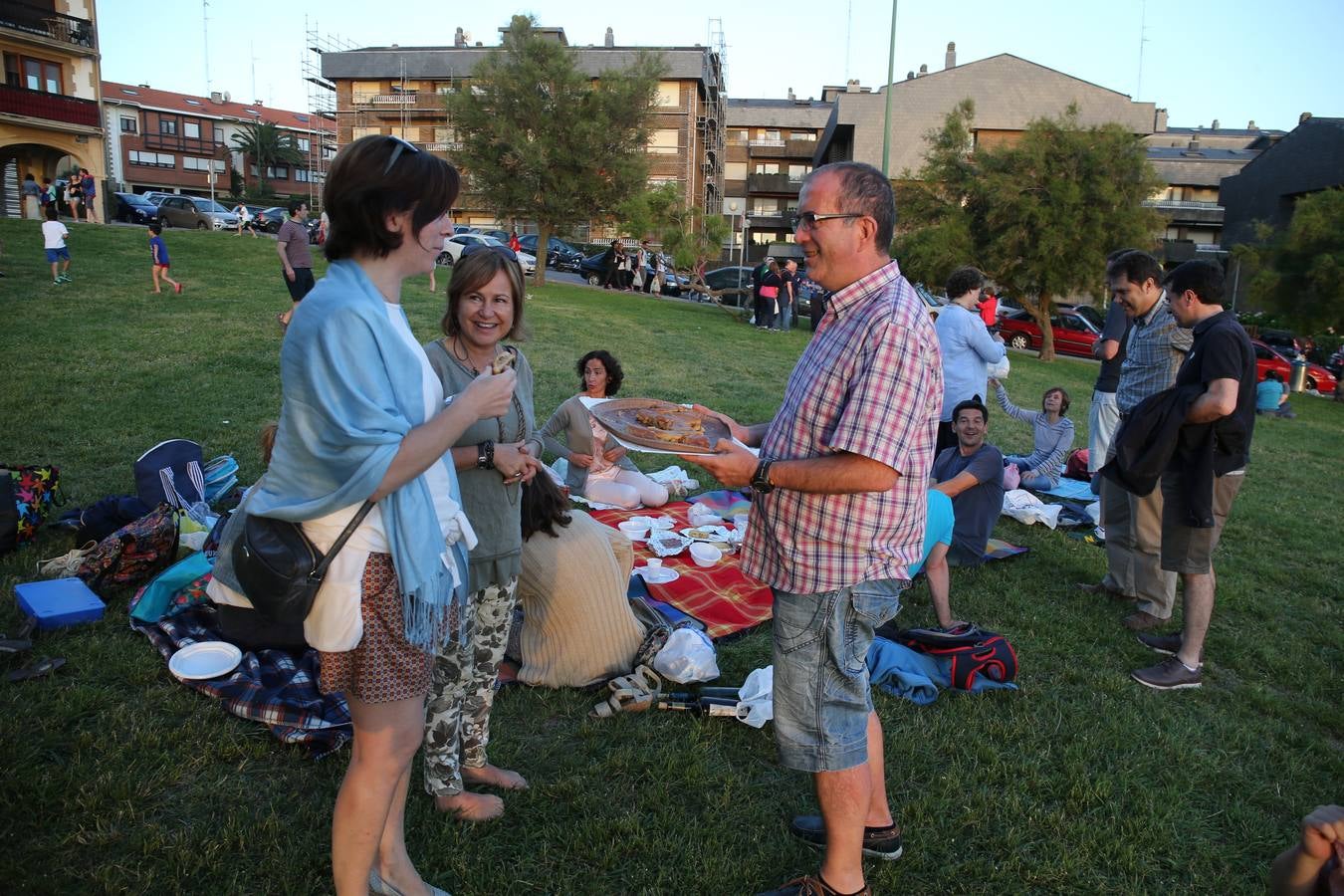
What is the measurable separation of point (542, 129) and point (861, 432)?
26262 mm

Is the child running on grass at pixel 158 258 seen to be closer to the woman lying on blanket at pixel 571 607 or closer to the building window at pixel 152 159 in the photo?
the woman lying on blanket at pixel 571 607

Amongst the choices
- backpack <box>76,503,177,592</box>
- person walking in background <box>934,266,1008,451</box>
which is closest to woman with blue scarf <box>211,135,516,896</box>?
backpack <box>76,503,177,592</box>

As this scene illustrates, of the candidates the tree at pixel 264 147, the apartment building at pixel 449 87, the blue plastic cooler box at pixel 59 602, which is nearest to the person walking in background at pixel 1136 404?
the blue plastic cooler box at pixel 59 602

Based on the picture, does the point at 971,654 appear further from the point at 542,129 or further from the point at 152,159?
the point at 152,159

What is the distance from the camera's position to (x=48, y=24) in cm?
3681

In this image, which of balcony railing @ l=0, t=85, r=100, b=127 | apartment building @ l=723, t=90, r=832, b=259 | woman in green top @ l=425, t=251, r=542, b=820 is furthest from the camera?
apartment building @ l=723, t=90, r=832, b=259

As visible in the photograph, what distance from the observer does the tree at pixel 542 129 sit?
25734 millimetres

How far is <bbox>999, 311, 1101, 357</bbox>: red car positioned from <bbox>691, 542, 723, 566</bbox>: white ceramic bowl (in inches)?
896

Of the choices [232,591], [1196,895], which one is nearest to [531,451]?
[232,591]

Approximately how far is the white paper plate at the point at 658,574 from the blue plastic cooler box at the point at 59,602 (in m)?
3.01

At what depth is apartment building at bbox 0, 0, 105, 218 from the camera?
115 ft

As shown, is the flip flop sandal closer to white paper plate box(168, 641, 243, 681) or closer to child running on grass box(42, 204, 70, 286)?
white paper plate box(168, 641, 243, 681)

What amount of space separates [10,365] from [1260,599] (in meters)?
12.9

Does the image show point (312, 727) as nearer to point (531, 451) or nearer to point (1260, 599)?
point (531, 451)
